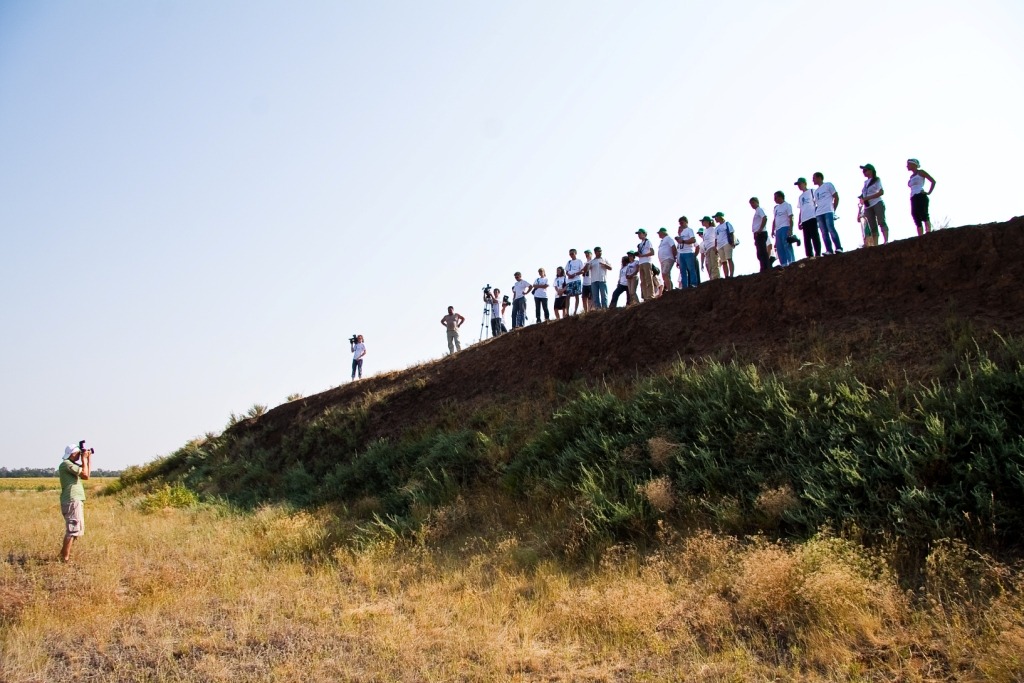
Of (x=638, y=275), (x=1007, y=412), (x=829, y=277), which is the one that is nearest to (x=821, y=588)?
(x=1007, y=412)

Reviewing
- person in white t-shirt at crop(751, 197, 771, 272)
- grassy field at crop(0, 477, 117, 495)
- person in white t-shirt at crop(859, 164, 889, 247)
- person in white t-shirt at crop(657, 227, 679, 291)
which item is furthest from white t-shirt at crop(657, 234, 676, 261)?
grassy field at crop(0, 477, 117, 495)

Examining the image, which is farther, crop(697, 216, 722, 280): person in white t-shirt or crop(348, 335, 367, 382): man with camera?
crop(348, 335, 367, 382): man with camera

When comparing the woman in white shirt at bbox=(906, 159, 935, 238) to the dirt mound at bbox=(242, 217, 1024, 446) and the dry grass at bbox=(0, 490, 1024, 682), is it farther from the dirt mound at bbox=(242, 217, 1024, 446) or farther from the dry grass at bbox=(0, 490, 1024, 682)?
the dry grass at bbox=(0, 490, 1024, 682)

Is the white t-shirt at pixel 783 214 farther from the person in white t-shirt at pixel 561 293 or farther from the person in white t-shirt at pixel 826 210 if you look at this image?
the person in white t-shirt at pixel 561 293

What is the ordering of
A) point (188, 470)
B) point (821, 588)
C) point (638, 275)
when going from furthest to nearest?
point (188, 470) < point (638, 275) < point (821, 588)

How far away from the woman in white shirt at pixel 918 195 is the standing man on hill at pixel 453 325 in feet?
43.7

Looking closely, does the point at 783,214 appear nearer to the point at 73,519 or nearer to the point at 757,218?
the point at 757,218

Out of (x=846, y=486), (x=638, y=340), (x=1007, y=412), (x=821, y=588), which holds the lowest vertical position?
(x=821, y=588)

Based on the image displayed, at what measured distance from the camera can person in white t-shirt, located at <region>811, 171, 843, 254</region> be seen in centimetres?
1285

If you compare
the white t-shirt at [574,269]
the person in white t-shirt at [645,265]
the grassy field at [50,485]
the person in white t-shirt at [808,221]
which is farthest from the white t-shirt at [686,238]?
the grassy field at [50,485]

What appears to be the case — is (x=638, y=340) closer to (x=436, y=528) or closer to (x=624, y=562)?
(x=436, y=528)

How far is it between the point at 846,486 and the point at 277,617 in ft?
20.7

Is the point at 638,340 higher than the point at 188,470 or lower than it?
higher

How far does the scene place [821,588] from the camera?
610 cm
